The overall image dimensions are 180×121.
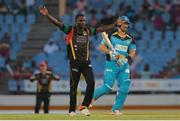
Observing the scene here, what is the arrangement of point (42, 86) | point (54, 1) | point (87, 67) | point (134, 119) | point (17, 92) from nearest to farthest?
point (134, 119) → point (87, 67) → point (42, 86) → point (17, 92) → point (54, 1)

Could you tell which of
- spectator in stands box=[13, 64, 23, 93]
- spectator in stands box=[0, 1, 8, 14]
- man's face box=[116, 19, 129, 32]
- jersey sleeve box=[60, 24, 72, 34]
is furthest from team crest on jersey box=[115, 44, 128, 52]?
spectator in stands box=[0, 1, 8, 14]

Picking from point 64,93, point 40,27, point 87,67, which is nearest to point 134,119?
point 87,67

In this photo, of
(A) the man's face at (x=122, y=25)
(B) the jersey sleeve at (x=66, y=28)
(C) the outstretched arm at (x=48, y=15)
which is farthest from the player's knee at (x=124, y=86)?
(C) the outstretched arm at (x=48, y=15)

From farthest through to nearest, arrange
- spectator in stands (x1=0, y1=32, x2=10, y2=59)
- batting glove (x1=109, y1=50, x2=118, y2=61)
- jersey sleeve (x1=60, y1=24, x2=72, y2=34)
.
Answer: spectator in stands (x1=0, y1=32, x2=10, y2=59)
batting glove (x1=109, y1=50, x2=118, y2=61)
jersey sleeve (x1=60, y1=24, x2=72, y2=34)

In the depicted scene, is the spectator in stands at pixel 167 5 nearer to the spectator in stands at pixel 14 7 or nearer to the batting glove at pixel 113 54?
the spectator in stands at pixel 14 7

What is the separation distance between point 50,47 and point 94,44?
1818mm

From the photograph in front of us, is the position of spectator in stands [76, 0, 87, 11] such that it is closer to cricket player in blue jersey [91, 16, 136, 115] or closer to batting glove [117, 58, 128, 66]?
cricket player in blue jersey [91, 16, 136, 115]

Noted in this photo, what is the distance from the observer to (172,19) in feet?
104

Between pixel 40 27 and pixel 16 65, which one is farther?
pixel 40 27

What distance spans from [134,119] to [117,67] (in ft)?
6.48

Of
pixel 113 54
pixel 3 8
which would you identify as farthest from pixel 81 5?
pixel 113 54

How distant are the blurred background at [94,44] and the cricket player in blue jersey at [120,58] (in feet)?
34.7

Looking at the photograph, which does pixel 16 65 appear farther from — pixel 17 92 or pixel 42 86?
pixel 42 86

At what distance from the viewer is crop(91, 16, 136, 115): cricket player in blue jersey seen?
16.1 m
